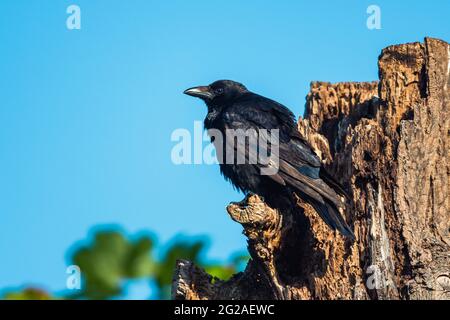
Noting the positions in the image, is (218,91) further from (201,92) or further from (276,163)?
(276,163)

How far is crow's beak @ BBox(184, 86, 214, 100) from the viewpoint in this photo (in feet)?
35.3

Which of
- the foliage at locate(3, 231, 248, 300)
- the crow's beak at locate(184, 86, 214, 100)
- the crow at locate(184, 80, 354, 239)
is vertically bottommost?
the foliage at locate(3, 231, 248, 300)

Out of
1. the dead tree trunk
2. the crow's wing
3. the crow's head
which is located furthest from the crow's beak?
the dead tree trunk

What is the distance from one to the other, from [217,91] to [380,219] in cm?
369

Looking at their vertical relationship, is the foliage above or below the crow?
below

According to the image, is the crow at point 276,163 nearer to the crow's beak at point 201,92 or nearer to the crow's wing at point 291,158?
the crow's wing at point 291,158

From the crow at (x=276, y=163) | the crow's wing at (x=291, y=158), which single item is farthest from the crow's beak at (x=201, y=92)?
the crow's wing at (x=291, y=158)

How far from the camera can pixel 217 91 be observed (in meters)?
10.8

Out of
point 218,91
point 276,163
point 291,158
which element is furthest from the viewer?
point 218,91

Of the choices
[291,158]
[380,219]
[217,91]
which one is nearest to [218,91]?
[217,91]

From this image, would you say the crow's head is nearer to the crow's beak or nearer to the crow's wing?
the crow's beak

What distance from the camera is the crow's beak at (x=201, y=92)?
1075 centimetres

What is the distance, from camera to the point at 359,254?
25.0ft
